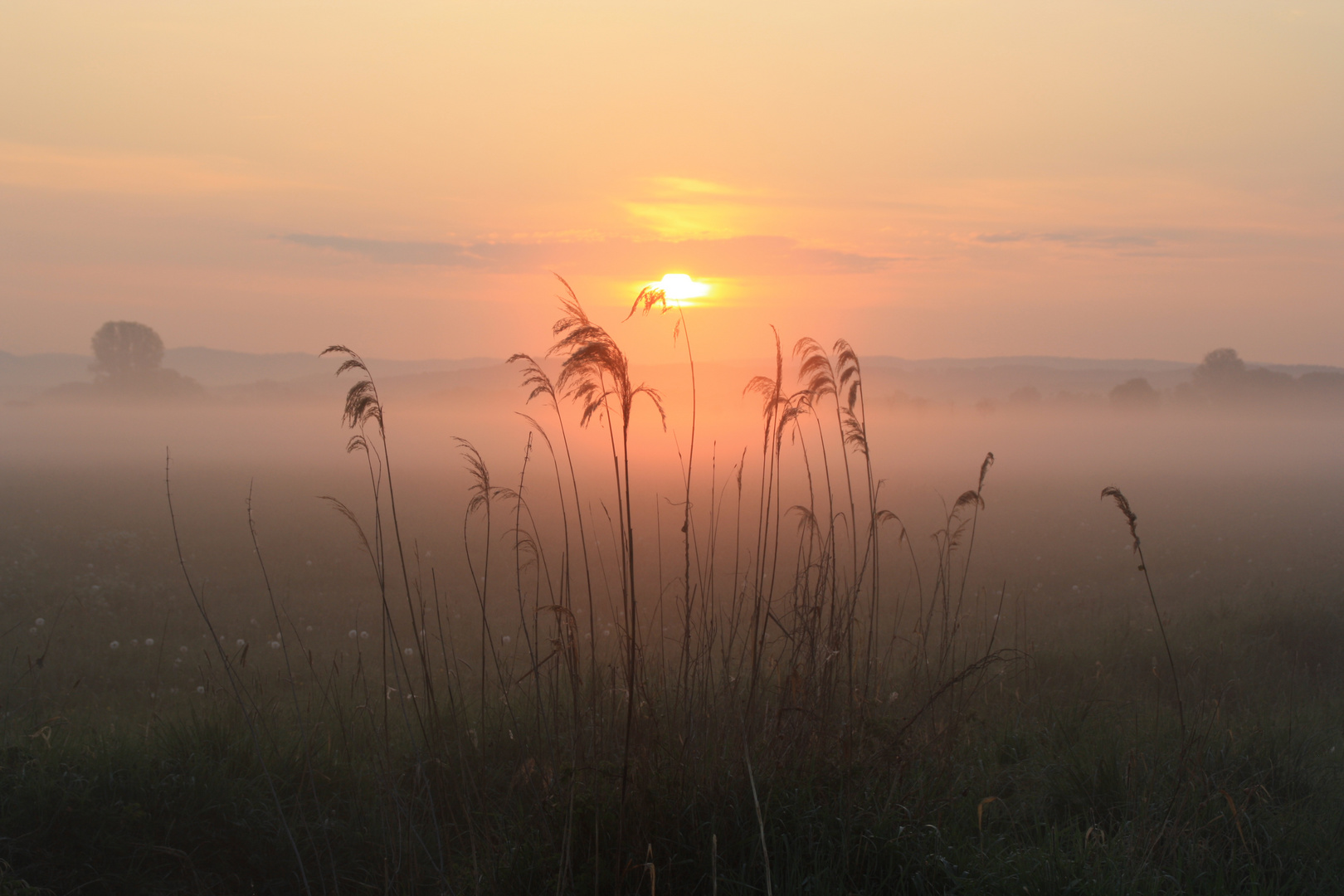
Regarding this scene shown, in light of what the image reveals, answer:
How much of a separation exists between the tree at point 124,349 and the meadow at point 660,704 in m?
71.2

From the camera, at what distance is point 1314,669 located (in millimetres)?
7766

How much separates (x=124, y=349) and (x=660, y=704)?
292 ft

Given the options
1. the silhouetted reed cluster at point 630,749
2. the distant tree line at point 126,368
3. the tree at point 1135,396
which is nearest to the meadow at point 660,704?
the silhouetted reed cluster at point 630,749

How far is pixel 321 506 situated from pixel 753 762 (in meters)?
17.8

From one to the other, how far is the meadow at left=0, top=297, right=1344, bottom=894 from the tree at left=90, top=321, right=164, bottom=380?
7120 cm

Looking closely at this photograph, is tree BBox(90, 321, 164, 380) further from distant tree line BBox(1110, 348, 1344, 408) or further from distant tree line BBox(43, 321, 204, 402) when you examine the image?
distant tree line BBox(1110, 348, 1344, 408)

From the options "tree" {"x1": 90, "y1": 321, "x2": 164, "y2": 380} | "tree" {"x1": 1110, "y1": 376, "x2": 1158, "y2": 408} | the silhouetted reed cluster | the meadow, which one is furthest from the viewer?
"tree" {"x1": 1110, "y1": 376, "x2": 1158, "y2": 408}

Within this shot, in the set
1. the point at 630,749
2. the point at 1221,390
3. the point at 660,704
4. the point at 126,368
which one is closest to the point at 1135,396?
the point at 1221,390

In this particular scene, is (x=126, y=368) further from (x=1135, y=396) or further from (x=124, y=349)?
(x=1135, y=396)

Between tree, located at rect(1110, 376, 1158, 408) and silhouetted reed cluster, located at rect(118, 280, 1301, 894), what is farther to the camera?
tree, located at rect(1110, 376, 1158, 408)

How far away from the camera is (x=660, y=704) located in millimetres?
4520

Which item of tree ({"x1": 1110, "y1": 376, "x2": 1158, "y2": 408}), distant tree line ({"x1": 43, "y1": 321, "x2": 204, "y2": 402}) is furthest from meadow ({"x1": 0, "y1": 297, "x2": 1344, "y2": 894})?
tree ({"x1": 1110, "y1": 376, "x2": 1158, "y2": 408})

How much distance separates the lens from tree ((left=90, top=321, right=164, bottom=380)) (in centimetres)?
7381

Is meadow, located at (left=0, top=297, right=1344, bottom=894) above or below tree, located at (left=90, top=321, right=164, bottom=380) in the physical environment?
below
